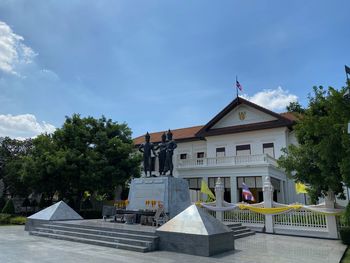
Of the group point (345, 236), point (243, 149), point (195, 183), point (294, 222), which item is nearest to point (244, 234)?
point (294, 222)

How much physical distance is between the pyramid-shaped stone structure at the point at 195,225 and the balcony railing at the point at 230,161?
1374cm

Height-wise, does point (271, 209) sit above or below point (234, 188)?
below

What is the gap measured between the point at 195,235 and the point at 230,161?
15837mm

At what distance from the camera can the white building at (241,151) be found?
942 inches

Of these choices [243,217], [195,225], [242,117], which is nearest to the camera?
[195,225]

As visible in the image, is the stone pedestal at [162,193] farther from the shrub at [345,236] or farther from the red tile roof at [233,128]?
the red tile roof at [233,128]

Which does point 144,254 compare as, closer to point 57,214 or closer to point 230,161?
point 57,214

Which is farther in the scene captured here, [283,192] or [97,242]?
[283,192]

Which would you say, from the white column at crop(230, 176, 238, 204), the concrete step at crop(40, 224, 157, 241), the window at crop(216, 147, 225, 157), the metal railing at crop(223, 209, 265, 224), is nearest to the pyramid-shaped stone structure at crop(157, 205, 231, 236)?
the concrete step at crop(40, 224, 157, 241)

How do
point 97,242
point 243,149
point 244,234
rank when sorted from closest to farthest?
point 97,242, point 244,234, point 243,149

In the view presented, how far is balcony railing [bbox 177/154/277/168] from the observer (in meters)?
23.1

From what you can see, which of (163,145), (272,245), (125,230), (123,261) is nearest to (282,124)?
(163,145)

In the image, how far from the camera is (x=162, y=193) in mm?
14898

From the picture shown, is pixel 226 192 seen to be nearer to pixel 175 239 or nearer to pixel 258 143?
pixel 258 143
